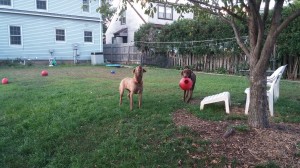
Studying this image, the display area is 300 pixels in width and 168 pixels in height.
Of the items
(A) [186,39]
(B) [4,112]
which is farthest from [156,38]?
(B) [4,112]

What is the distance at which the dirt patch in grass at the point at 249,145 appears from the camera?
10.3 ft

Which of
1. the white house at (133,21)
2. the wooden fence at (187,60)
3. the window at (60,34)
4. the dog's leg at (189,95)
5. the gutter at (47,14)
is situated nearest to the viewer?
the dog's leg at (189,95)

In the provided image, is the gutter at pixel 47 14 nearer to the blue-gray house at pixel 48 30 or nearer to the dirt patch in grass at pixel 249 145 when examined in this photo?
the blue-gray house at pixel 48 30

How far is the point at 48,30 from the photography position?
20.7 meters

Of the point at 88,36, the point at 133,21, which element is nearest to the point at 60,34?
the point at 88,36

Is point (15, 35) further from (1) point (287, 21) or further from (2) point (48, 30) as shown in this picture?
(1) point (287, 21)

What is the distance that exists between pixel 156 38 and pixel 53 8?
8.69 meters

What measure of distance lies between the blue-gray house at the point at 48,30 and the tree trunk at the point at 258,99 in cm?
1597

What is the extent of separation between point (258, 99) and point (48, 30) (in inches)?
779

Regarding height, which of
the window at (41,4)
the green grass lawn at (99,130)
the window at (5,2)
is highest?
the window at (41,4)

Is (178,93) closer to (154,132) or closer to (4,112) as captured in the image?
(154,132)

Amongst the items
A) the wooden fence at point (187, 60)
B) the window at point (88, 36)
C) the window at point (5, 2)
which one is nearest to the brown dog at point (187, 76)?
the wooden fence at point (187, 60)

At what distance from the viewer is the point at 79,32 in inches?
882

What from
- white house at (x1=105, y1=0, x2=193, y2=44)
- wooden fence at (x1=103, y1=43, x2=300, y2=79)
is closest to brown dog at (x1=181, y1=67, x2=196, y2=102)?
wooden fence at (x1=103, y1=43, x2=300, y2=79)
